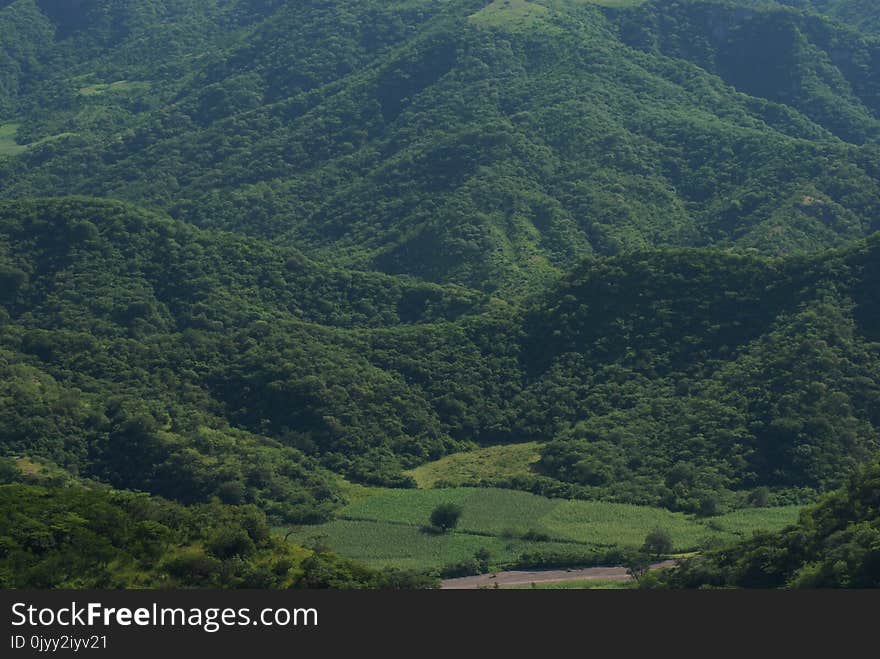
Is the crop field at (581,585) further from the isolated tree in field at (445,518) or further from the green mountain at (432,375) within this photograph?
the green mountain at (432,375)

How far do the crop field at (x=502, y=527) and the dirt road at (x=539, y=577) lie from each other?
2789 mm

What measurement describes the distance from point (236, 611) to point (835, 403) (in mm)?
75532

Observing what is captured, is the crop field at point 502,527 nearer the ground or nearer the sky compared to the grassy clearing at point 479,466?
nearer the sky

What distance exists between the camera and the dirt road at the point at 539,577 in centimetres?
9119

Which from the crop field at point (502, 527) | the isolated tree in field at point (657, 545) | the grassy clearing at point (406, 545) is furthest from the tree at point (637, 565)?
the grassy clearing at point (406, 545)

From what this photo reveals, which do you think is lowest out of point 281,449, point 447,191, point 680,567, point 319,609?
point 447,191

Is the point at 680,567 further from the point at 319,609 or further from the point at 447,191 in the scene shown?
the point at 447,191

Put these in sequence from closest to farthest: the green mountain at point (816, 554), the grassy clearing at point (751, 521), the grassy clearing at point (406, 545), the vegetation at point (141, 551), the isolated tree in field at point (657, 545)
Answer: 1. the green mountain at point (816, 554)
2. the vegetation at point (141, 551)
3. the isolated tree in field at point (657, 545)
4. the grassy clearing at point (406, 545)
5. the grassy clearing at point (751, 521)

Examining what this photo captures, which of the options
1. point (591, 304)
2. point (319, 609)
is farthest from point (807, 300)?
point (319, 609)

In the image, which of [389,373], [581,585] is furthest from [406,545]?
[389,373]

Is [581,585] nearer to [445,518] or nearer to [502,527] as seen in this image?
[502,527]

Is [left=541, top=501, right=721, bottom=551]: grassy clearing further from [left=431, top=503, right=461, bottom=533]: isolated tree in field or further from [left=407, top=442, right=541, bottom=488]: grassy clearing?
[left=407, top=442, right=541, bottom=488]: grassy clearing

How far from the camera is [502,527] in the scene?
103750 mm

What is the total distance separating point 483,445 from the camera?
128 m
